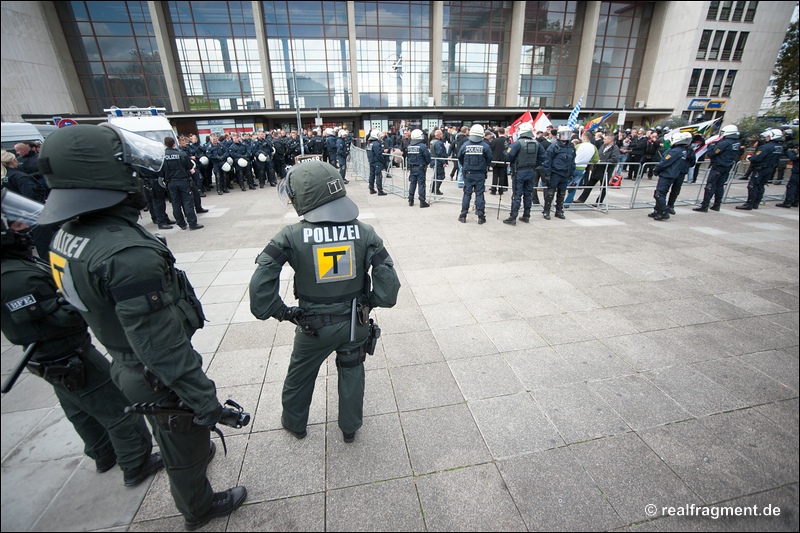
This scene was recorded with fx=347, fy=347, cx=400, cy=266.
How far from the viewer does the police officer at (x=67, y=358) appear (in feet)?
5.70

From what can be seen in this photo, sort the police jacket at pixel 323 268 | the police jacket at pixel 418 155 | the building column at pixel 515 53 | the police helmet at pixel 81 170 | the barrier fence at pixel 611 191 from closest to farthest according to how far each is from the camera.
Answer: the police helmet at pixel 81 170 → the police jacket at pixel 323 268 → the police jacket at pixel 418 155 → the barrier fence at pixel 611 191 → the building column at pixel 515 53

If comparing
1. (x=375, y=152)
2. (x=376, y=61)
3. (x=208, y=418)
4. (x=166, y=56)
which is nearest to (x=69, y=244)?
(x=208, y=418)

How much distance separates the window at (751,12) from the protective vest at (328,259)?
2.64m

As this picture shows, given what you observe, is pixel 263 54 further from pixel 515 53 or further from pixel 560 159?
pixel 560 159

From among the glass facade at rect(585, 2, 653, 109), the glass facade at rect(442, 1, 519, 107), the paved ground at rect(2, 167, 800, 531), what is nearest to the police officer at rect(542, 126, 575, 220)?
the paved ground at rect(2, 167, 800, 531)

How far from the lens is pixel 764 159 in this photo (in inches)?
326

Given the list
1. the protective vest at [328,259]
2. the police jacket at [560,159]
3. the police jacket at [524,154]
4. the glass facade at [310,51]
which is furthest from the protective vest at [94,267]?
the glass facade at [310,51]

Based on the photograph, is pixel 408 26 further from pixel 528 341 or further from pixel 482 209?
pixel 528 341

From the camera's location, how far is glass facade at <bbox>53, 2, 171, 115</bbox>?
23.4 metres

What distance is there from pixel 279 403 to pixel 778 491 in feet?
11.4

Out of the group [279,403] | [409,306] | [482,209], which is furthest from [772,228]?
[279,403]

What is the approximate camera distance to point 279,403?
2.93 meters

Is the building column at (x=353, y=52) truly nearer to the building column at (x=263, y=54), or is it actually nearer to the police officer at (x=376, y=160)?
the building column at (x=263, y=54)

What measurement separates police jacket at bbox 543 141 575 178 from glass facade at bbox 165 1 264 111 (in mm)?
24760
